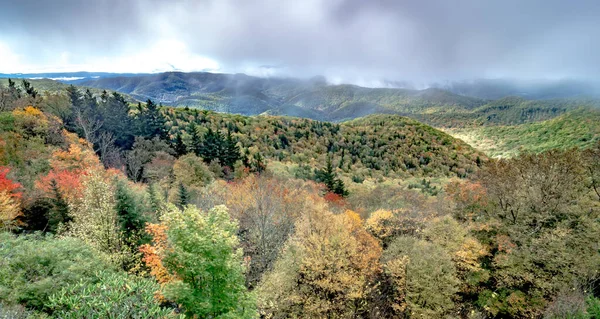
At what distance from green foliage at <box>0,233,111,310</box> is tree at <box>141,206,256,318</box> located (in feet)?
11.5

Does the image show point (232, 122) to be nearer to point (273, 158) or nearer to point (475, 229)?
point (273, 158)

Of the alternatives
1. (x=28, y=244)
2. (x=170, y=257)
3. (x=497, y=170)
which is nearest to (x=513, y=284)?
(x=497, y=170)

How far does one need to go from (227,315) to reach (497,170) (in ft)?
99.3

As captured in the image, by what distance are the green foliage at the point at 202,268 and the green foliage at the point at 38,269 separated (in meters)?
3.52

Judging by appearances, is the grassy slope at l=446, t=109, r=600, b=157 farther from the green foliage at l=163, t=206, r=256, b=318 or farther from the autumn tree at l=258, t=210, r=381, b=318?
the green foliage at l=163, t=206, r=256, b=318

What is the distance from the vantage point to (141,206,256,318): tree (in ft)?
46.3

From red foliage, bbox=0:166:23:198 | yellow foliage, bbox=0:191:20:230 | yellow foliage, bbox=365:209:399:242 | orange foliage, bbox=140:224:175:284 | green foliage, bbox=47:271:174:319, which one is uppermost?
green foliage, bbox=47:271:174:319

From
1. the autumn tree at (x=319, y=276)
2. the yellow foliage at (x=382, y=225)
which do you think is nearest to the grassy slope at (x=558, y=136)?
the yellow foliage at (x=382, y=225)

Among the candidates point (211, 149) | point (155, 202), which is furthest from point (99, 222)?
point (211, 149)

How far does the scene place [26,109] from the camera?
46.2 m

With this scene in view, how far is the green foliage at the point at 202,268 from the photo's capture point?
14109 millimetres

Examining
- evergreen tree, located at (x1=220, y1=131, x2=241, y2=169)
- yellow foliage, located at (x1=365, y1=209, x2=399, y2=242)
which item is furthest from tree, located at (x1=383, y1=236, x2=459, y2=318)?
evergreen tree, located at (x1=220, y1=131, x2=241, y2=169)

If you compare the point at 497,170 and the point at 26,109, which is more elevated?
the point at 26,109

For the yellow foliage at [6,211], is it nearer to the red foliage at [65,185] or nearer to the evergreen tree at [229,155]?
the red foliage at [65,185]
